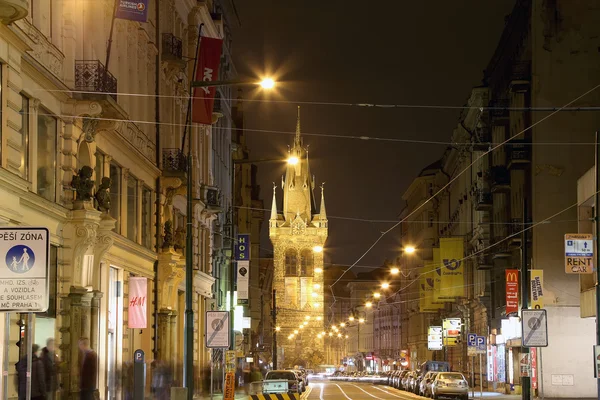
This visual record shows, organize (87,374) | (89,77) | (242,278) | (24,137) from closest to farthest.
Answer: (24,137), (87,374), (89,77), (242,278)

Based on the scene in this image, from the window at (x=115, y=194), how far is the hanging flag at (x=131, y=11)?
5.25m

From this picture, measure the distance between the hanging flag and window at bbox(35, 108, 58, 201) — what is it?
459cm

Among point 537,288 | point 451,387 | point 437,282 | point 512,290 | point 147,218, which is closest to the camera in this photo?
point 147,218

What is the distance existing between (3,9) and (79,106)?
879cm

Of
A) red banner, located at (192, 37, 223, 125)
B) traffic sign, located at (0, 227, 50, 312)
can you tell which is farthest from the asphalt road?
traffic sign, located at (0, 227, 50, 312)

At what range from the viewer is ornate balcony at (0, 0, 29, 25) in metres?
19.7

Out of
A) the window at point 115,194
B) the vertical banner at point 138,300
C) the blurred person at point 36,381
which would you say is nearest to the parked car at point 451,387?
the vertical banner at point 138,300

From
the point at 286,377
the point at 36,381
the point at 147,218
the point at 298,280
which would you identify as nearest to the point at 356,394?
the point at 286,377

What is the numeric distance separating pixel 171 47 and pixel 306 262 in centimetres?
13744

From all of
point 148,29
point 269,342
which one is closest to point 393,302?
point 269,342

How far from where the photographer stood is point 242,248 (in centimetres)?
5750

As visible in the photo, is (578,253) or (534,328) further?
(578,253)

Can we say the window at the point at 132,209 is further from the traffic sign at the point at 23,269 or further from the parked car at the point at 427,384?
the traffic sign at the point at 23,269

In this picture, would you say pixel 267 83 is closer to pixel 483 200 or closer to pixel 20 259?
pixel 20 259
